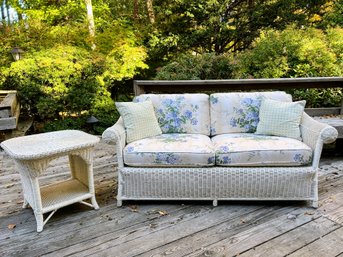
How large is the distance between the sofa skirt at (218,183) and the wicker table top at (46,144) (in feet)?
1.34

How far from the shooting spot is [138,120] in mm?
2514

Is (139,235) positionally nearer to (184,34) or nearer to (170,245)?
(170,245)

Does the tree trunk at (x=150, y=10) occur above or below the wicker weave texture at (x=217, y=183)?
above

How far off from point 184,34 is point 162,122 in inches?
230

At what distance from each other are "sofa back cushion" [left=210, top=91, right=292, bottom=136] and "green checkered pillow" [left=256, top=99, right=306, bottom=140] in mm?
135

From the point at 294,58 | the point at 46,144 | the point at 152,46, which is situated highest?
the point at 152,46

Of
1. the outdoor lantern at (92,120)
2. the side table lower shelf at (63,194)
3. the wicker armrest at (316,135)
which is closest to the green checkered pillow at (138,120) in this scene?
the side table lower shelf at (63,194)

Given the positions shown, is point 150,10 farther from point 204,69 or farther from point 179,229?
point 179,229

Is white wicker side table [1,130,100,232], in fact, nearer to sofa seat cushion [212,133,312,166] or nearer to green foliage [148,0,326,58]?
sofa seat cushion [212,133,312,166]

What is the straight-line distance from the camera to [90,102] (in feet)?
16.8

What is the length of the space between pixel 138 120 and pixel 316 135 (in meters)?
1.43

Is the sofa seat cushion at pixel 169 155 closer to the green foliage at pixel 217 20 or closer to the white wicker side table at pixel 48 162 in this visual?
the white wicker side table at pixel 48 162

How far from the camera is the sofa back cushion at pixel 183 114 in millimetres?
2719

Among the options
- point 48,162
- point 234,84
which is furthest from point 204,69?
point 48,162
